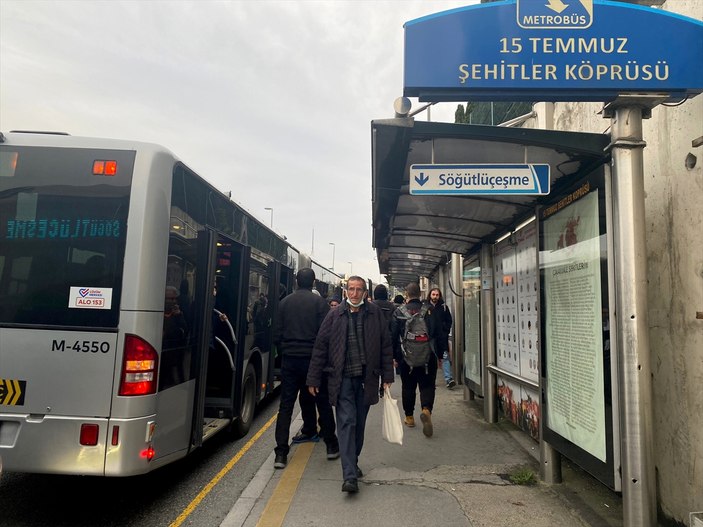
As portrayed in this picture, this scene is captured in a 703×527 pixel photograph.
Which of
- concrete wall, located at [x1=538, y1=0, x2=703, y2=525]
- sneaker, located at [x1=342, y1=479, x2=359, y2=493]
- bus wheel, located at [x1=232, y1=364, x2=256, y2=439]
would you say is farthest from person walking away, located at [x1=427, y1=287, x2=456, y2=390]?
concrete wall, located at [x1=538, y1=0, x2=703, y2=525]

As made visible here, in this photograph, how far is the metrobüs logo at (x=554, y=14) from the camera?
11.0 ft

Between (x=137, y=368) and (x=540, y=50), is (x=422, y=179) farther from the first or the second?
(x=137, y=368)

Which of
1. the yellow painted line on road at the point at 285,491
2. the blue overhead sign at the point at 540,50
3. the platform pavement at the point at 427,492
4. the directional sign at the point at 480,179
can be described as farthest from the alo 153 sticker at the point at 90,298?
the blue overhead sign at the point at 540,50

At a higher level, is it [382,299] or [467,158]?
[467,158]

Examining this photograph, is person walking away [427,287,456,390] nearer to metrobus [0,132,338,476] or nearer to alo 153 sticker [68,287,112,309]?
metrobus [0,132,338,476]

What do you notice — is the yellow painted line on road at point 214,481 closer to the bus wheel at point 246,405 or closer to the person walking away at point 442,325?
the bus wheel at point 246,405

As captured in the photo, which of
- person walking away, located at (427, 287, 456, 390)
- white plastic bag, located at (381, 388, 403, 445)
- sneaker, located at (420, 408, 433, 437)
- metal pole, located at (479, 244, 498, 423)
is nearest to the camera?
white plastic bag, located at (381, 388, 403, 445)

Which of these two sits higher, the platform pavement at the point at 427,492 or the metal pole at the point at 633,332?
the metal pole at the point at 633,332

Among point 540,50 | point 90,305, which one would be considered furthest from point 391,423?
point 540,50

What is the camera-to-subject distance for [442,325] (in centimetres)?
700

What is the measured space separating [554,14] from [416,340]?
373 cm

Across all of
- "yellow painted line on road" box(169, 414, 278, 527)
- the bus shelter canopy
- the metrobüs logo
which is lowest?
"yellow painted line on road" box(169, 414, 278, 527)

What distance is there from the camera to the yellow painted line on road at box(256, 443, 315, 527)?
3572 mm

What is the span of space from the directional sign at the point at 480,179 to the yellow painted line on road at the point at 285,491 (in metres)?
2.64
